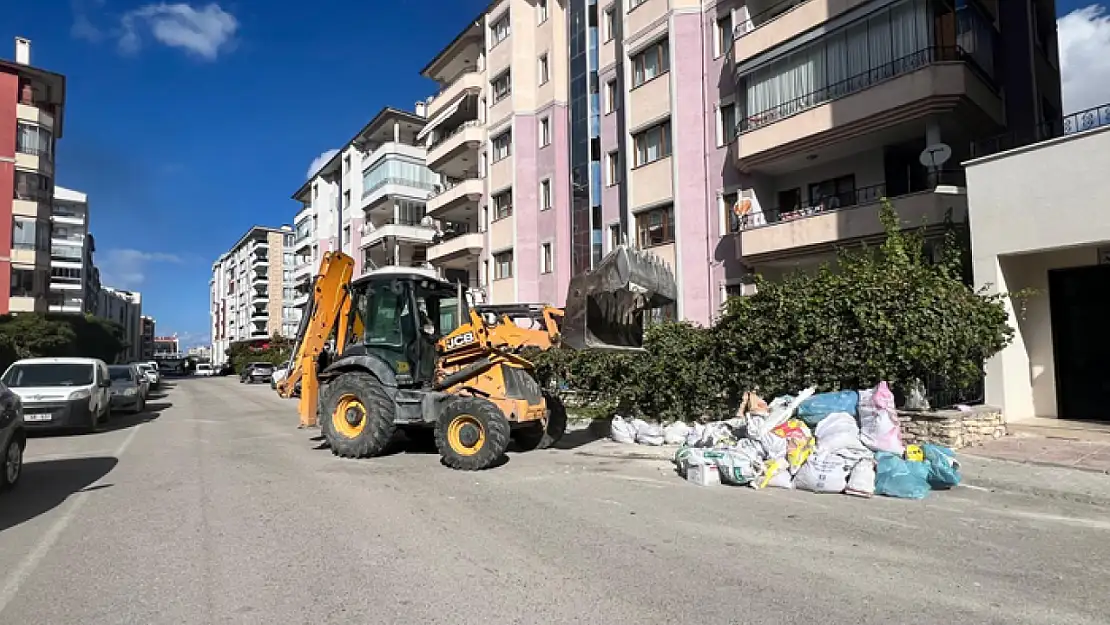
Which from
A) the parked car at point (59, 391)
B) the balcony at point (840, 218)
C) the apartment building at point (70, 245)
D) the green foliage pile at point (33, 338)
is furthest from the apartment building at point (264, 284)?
the balcony at point (840, 218)

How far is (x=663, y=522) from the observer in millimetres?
6168

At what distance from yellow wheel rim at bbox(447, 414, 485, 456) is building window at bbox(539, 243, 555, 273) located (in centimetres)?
1944

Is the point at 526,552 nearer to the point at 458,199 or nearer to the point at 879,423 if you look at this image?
the point at 879,423

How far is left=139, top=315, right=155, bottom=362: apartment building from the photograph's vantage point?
155863 millimetres

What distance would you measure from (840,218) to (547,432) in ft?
33.9

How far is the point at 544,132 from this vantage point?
29594mm

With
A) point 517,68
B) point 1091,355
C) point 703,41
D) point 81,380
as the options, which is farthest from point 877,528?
point 517,68

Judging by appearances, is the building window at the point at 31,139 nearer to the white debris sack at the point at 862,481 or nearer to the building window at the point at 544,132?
the building window at the point at 544,132

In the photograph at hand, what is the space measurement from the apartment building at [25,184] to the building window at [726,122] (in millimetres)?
43024

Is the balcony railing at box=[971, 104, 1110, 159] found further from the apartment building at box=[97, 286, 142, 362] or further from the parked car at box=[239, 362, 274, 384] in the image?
the apartment building at box=[97, 286, 142, 362]

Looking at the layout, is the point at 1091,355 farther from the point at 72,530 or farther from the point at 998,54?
the point at 72,530

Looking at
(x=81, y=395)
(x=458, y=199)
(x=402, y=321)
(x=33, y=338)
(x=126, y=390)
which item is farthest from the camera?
(x=458, y=199)

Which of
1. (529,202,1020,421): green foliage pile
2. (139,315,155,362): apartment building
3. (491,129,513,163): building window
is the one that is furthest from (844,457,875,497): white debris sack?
(139,315,155,362): apartment building

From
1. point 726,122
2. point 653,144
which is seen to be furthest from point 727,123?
point 653,144
